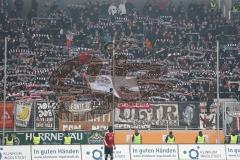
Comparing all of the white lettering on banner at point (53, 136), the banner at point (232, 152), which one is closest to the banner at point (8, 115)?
the white lettering on banner at point (53, 136)

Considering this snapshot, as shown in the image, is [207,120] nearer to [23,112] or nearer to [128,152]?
[128,152]

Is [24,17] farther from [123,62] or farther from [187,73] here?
[187,73]

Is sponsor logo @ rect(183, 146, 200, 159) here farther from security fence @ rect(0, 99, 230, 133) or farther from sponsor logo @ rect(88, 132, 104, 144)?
sponsor logo @ rect(88, 132, 104, 144)

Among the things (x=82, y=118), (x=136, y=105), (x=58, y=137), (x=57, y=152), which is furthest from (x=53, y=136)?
(x=136, y=105)

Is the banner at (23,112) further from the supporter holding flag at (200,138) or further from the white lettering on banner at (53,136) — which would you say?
the supporter holding flag at (200,138)

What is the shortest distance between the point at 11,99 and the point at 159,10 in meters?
12.7

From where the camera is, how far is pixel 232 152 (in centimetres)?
2356

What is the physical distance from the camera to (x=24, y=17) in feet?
110

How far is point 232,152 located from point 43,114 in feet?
24.8

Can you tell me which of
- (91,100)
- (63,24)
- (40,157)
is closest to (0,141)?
(40,157)

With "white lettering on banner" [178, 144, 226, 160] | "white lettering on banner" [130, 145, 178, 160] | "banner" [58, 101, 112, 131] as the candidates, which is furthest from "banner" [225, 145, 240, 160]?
"banner" [58, 101, 112, 131]

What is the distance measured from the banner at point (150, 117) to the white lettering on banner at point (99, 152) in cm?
273

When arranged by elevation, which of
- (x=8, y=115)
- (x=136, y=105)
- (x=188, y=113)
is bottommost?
(x=188, y=113)

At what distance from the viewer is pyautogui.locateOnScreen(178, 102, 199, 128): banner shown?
25594 mm
